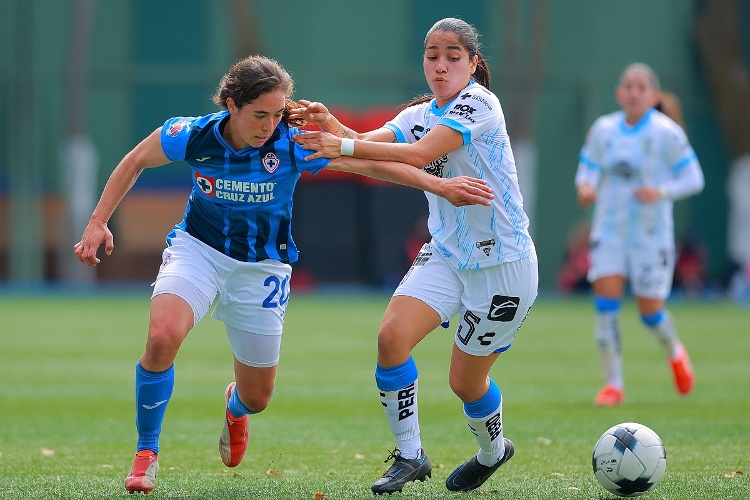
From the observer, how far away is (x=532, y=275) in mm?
6590

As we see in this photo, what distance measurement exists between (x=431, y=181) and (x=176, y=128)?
1394 mm

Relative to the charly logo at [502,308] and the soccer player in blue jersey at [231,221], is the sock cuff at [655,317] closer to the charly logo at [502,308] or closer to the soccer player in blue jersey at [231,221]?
the charly logo at [502,308]

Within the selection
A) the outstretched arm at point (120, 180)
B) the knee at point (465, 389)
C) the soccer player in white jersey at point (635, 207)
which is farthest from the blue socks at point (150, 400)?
the soccer player in white jersey at point (635, 207)

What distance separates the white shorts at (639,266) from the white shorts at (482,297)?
4.41 meters

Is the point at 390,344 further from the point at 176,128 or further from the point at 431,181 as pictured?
the point at 176,128

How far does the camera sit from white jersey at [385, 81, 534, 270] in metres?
6.45

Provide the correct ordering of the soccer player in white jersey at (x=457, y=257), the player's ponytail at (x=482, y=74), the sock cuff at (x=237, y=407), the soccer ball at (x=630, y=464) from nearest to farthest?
the soccer ball at (x=630, y=464) → the soccer player in white jersey at (x=457, y=257) → the player's ponytail at (x=482, y=74) → the sock cuff at (x=237, y=407)

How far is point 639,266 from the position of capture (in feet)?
35.6

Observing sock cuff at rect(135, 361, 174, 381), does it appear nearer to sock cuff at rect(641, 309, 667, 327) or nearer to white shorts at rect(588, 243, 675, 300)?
white shorts at rect(588, 243, 675, 300)

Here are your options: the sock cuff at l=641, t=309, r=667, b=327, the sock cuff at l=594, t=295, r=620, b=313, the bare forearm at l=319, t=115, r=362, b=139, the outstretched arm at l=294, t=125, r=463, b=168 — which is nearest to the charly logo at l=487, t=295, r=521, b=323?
the outstretched arm at l=294, t=125, r=463, b=168

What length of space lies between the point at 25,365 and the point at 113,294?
14904 millimetres

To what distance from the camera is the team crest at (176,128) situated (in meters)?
6.55

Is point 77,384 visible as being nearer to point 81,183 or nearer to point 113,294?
point 113,294

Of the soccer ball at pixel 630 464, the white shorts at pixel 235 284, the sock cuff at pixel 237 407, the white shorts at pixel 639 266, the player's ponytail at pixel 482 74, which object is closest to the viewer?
the soccer ball at pixel 630 464
